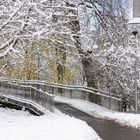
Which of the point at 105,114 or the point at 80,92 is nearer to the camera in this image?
the point at 105,114

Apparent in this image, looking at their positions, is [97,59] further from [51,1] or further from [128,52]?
[51,1]

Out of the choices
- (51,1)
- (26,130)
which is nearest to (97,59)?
(51,1)

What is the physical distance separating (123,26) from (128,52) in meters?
1.72

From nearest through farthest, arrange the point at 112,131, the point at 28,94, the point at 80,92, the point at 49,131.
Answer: the point at 49,131 → the point at 112,131 → the point at 28,94 → the point at 80,92

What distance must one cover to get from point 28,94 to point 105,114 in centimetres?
439

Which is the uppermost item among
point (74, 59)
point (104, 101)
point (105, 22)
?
point (105, 22)

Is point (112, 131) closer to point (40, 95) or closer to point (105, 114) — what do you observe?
A: point (40, 95)

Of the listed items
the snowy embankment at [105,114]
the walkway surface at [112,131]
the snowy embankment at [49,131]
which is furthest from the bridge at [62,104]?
the snowy embankment at [49,131]

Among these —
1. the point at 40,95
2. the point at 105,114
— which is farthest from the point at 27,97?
the point at 105,114

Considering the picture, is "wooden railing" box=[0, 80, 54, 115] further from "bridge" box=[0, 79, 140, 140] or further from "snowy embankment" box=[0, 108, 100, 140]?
"snowy embankment" box=[0, 108, 100, 140]

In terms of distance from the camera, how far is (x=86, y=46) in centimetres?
3250

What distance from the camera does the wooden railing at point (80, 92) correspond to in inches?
1277

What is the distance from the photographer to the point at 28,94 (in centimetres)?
2755

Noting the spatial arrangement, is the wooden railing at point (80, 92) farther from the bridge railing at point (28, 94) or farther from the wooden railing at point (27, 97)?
the wooden railing at point (27, 97)
